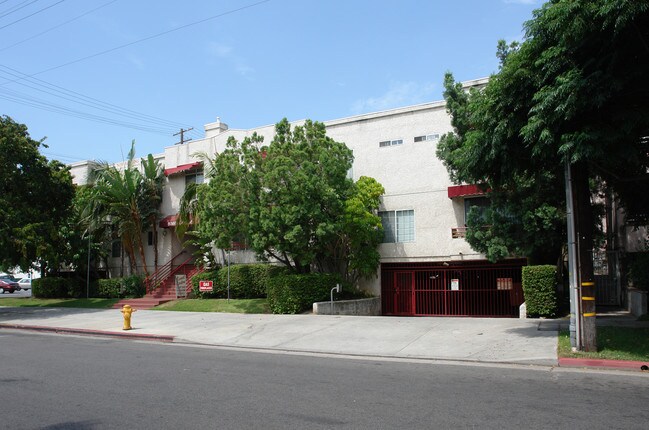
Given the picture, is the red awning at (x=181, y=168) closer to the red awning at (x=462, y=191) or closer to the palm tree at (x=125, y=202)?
the palm tree at (x=125, y=202)

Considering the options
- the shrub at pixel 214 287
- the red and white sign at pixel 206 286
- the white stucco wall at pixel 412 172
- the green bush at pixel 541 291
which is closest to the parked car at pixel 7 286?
the shrub at pixel 214 287

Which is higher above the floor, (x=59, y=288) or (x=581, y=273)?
(x=581, y=273)

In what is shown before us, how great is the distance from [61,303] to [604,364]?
90.0 feet

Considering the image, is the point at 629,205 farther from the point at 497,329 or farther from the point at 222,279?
the point at 222,279

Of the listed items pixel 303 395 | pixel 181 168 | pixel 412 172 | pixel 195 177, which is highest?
pixel 181 168

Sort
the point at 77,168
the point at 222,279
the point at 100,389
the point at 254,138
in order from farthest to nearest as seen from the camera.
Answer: the point at 77,168 → the point at 222,279 → the point at 254,138 → the point at 100,389

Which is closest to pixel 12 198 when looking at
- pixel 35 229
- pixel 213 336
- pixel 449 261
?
pixel 35 229

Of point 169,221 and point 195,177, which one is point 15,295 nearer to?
point 169,221

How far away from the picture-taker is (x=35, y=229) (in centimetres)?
2383

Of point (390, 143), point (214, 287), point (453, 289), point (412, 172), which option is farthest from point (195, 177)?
point (453, 289)

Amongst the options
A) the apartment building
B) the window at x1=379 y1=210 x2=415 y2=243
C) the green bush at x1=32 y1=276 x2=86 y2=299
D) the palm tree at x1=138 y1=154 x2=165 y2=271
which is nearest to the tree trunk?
the apartment building

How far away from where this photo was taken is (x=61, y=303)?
29.3 metres

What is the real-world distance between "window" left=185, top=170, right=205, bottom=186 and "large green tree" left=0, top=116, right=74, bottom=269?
599 centimetres

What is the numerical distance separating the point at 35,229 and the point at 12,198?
1834mm
